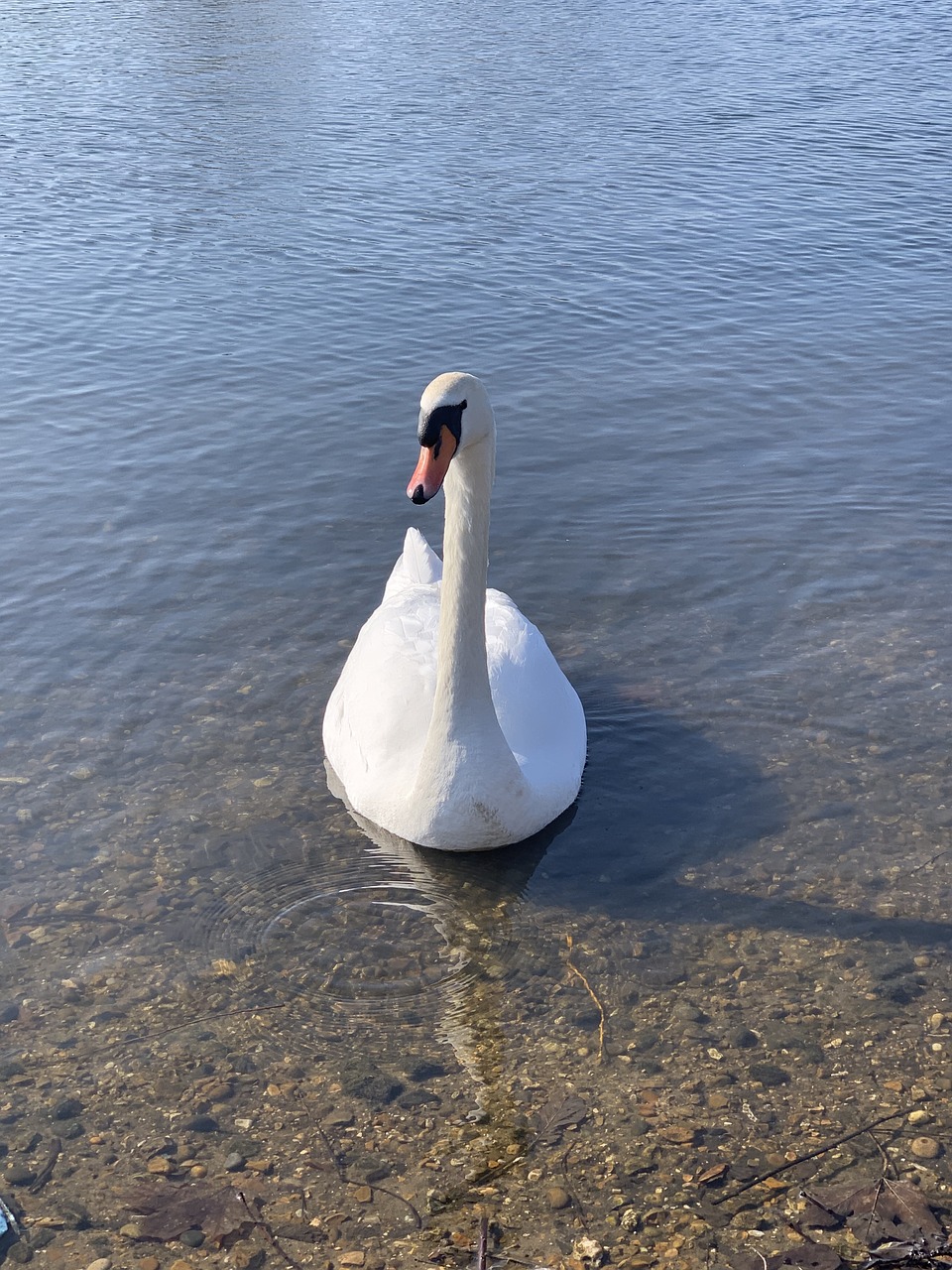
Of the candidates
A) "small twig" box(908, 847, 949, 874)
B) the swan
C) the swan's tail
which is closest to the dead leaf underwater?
the swan

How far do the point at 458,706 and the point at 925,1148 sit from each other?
9.55ft

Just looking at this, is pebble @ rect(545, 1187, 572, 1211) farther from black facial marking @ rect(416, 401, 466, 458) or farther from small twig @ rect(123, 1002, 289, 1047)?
black facial marking @ rect(416, 401, 466, 458)

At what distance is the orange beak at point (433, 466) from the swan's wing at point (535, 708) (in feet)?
5.17

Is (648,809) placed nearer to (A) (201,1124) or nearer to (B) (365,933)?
(B) (365,933)

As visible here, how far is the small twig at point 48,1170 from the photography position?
5566 millimetres

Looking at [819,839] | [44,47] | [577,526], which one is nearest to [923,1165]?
[819,839]

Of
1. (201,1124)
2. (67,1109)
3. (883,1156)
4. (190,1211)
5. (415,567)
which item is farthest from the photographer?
(415,567)

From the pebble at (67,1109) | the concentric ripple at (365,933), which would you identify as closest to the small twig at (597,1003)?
the concentric ripple at (365,933)

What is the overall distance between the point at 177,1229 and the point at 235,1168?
33 cm

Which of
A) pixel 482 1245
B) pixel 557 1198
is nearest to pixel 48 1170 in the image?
pixel 482 1245

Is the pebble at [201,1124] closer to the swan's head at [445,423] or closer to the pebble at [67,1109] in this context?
the pebble at [67,1109]

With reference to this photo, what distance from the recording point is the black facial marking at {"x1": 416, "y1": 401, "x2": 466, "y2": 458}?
21.0ft

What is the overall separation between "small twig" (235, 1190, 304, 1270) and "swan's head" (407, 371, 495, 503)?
9.71 ft

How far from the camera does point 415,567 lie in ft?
30.1
